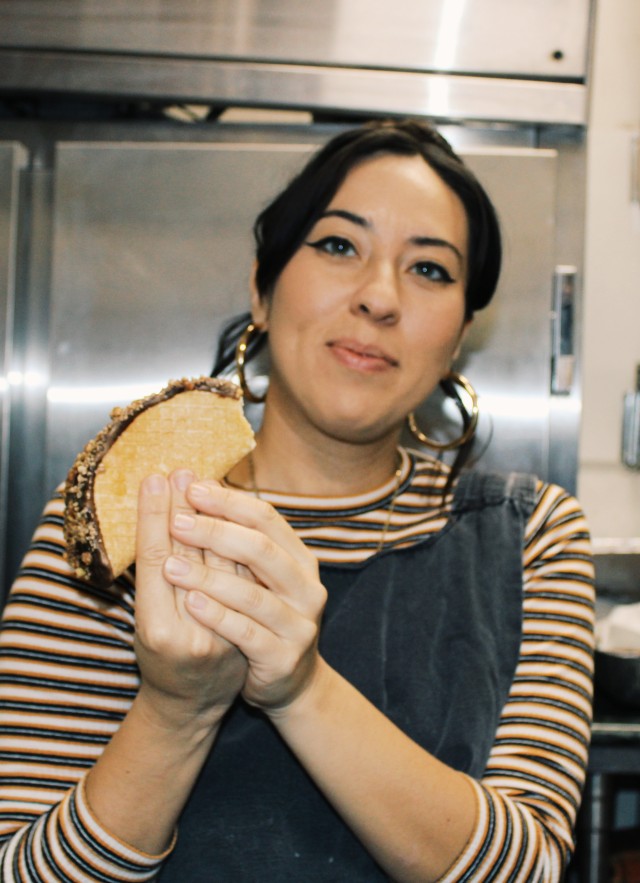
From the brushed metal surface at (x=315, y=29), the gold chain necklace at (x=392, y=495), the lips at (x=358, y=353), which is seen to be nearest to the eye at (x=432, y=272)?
the lips at (x=358, y=353)

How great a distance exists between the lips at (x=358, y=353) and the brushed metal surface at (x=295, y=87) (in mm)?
767

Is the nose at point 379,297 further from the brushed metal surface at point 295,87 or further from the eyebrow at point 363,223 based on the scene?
the brushed metal surface at point 295,87

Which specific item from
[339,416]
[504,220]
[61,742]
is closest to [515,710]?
[339,416]

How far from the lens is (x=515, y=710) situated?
1118 millimetres

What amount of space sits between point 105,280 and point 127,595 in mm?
729

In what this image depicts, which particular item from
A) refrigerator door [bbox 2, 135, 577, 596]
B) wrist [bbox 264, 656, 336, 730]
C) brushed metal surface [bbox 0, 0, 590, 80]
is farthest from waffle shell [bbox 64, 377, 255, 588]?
brushed metal surface [bbox 0, 0, 590, 80]

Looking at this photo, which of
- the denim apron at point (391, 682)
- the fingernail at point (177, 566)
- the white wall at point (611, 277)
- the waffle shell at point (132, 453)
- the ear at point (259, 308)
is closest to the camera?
the fingernail at point (177, 566)

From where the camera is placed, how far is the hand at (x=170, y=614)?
0.79 metres

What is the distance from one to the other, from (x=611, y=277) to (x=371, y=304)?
1.00 meters

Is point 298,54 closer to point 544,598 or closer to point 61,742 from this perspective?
point 544,598

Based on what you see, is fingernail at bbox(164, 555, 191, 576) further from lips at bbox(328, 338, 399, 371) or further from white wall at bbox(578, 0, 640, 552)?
white wall at bbox(578, 0, 640, 552)

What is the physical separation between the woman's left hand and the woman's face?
35 cm

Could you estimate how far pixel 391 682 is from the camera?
1153 millimetres

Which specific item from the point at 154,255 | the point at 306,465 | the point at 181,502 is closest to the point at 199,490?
the point at 181,502
